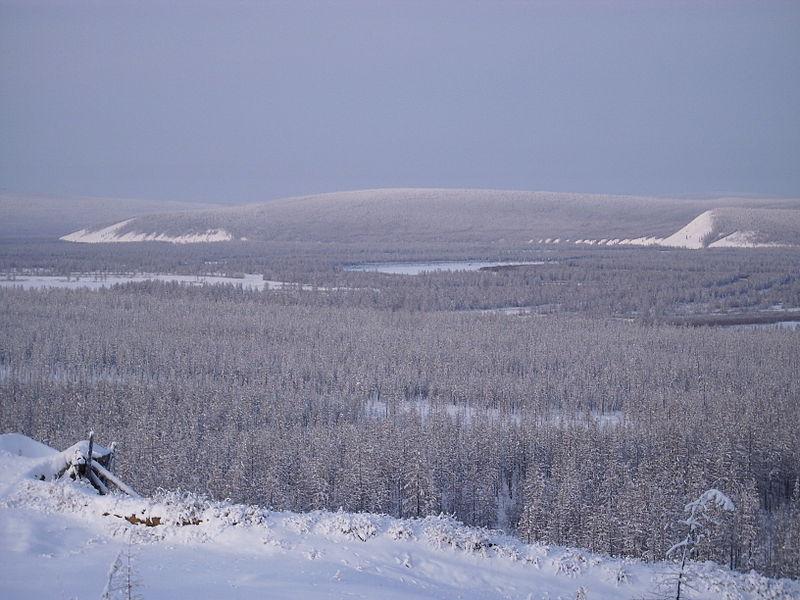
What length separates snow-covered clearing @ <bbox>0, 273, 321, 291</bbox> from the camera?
94.5 meters

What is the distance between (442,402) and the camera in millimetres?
40969

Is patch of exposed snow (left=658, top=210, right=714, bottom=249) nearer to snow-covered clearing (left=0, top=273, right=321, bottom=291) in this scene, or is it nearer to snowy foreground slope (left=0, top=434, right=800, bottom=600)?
snow-covered clearing (left=0, top=273, right=321, bottom=291)

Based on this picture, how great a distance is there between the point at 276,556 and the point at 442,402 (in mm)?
30502

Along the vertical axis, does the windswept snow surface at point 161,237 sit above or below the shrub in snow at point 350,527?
above

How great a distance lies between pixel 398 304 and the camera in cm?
8219

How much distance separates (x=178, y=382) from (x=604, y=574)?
32.1 meters

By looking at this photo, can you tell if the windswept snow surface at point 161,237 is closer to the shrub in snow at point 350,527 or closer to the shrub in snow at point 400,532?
the shrub in snow at point 350,527

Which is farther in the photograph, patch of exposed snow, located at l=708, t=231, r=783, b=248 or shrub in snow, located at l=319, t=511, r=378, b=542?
patch of exposed snow, located at l=708, t=231, r=783, b=248

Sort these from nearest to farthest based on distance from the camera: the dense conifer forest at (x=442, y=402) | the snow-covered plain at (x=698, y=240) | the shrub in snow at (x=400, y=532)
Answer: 1. the shrub in snow at (x=400, y=532)
2. the dense conifer forest at (x=442, y=402)
3. the snow-covered plain at (x=698, y=240)

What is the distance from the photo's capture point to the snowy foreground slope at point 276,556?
954cm

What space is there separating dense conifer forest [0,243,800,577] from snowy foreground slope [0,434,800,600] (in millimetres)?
4519

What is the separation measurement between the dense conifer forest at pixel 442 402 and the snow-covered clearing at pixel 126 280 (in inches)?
346

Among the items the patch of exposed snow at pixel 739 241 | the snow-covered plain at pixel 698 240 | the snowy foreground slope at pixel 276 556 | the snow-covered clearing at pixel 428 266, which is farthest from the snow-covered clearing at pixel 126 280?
the patch of exposed snow at pixel 739 241

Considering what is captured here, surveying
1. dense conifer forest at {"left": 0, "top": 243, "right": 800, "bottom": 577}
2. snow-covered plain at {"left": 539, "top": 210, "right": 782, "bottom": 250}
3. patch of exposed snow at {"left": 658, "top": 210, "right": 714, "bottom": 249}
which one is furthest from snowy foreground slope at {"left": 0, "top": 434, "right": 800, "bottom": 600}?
patch of exposed snow at {"left": 658, "top": 210, "right": 714, "bottom": 249}
